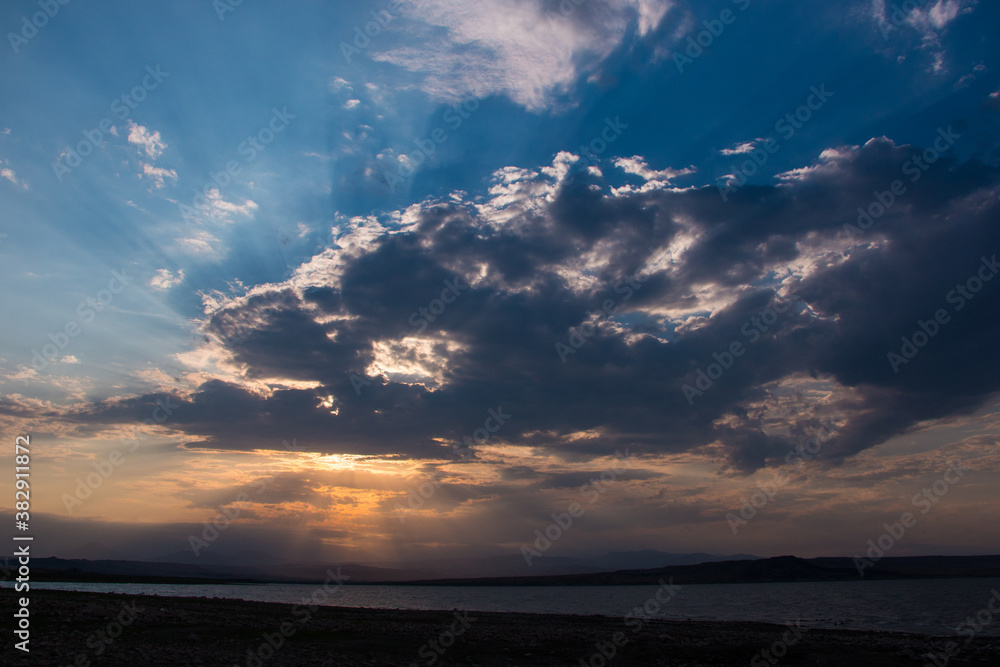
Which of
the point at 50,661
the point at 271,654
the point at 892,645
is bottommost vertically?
the point at 892,645

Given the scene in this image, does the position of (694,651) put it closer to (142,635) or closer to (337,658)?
(337,658)

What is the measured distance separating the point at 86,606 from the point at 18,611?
6205 millimetres

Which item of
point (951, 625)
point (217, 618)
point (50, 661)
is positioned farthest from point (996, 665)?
point (217, 618)

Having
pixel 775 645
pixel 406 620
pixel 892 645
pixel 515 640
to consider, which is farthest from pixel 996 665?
pixel 406 620

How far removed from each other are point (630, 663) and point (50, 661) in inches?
1034

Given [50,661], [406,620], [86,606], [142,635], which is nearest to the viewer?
[50,661]

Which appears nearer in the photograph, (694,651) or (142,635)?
(142,635)

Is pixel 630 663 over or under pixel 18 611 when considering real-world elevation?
under

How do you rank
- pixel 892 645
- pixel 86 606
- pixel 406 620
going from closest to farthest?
1. pixel 892 645
2. pixel 86 606
3. pixel 406 620

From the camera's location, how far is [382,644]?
3172 centimetres

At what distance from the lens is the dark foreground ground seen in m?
24.8

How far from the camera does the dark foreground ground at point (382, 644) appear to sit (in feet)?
81.5

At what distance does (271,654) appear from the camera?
26.6 metres

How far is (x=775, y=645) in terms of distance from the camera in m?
33.2
